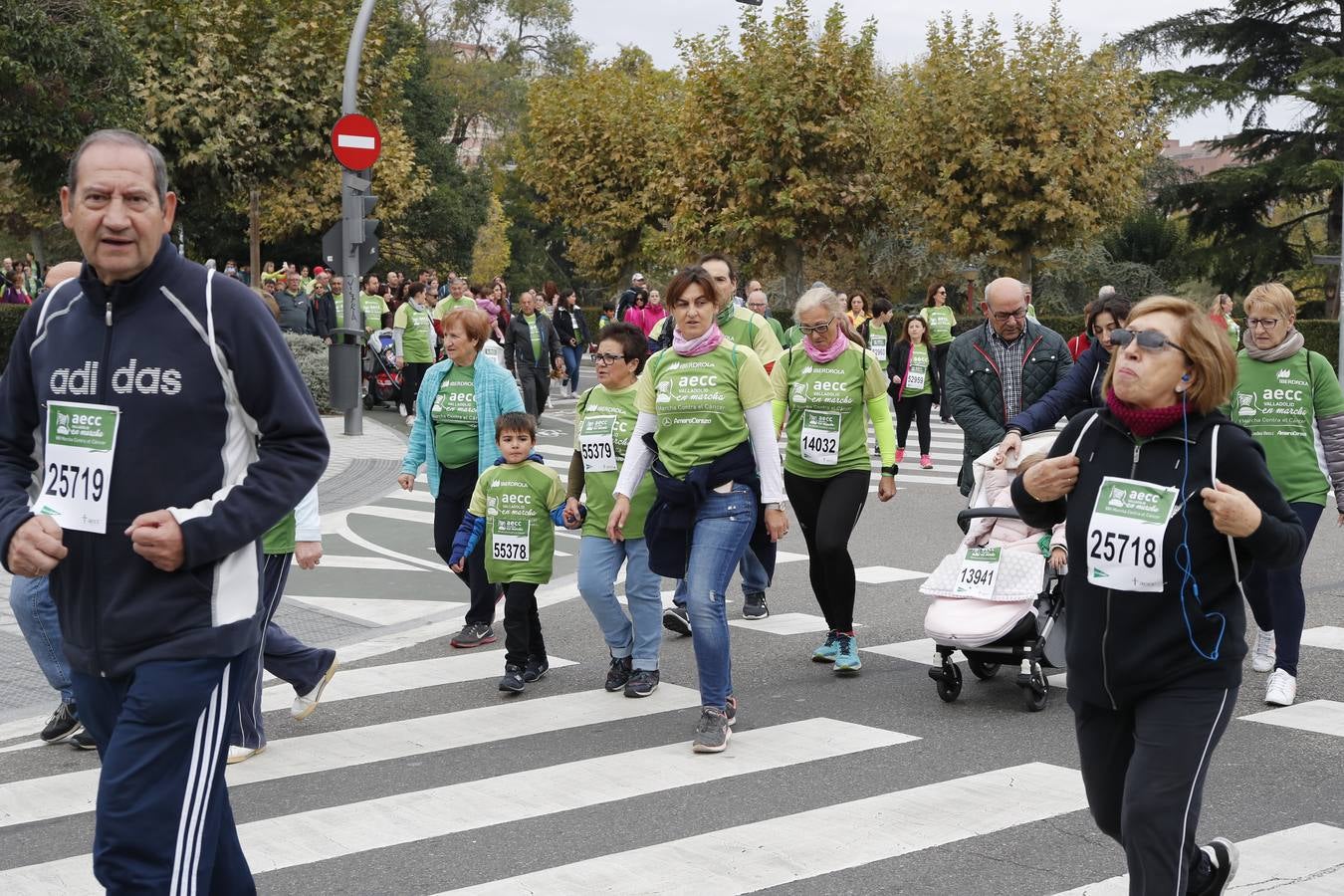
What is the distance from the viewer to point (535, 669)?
7.98 m

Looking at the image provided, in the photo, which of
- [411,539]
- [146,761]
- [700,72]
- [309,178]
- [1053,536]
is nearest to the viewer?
[146,761]

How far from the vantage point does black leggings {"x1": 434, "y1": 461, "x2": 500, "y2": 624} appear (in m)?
8.61

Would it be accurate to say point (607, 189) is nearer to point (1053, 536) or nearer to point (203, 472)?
point (1053, 536)

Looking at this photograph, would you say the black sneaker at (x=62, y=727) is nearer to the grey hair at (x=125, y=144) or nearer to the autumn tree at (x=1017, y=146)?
the grey hair at (x=125, y=144)

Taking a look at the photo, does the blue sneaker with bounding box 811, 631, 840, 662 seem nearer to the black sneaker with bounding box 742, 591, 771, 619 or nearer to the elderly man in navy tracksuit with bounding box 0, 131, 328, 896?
the black sneaker with bounding box 742, 591, 771, 619

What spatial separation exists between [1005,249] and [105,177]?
32.8m

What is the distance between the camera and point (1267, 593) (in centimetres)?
761

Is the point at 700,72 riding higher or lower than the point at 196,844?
higher

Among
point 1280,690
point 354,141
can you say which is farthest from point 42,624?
point 354,141

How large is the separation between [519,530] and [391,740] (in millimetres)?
1348

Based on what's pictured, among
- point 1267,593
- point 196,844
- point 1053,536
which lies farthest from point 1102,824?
point 1267,593

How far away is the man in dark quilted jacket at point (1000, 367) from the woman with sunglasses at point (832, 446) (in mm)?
610

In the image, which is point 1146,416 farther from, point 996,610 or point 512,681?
point 512,681

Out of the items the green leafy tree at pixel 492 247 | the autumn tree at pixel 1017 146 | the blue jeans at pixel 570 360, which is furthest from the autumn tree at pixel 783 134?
the green leafy tree at pixel 492 247
